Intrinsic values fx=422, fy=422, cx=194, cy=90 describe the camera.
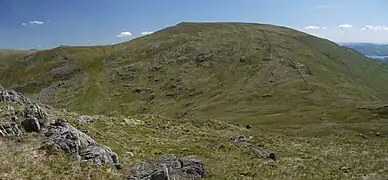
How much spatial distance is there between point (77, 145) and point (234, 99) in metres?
95.7

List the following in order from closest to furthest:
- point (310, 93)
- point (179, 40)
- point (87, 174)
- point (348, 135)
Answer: point (87, 174) → point (348, 135) → point (310, 93) → point (179, 40)

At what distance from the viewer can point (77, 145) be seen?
26031 mm

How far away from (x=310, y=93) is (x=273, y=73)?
27475mm

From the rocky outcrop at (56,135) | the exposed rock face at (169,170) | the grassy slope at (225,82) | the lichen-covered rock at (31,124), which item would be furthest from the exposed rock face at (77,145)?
the grassy slope at (225,82)

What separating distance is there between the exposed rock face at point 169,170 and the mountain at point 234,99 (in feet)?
3.87

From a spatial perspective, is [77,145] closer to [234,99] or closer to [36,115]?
[36,115]

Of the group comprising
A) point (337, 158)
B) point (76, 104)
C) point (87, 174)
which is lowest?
point (76, 104)

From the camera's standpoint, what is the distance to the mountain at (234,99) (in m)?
34.9

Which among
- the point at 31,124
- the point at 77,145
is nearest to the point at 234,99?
the point at 31,124

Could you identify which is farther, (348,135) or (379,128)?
(379,128)

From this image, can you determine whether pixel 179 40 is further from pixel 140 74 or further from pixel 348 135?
pixel 348 135

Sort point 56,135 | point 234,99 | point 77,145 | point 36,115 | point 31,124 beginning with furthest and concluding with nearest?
point 234,99 < point 36,115 < point 31,124 < point 56,135 < point 77,145

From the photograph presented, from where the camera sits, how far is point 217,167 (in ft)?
94.4

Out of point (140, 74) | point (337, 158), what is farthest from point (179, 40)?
point (337, 158)
